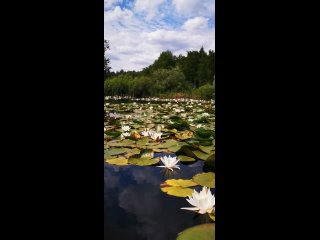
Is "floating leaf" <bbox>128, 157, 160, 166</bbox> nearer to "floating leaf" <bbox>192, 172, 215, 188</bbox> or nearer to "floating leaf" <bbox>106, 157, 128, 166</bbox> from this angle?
"floating leaf" <bbox>106, 157, 128, 166</bbox>

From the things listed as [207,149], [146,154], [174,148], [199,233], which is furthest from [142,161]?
[199,233]

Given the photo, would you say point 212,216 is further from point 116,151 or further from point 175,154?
point 116,151

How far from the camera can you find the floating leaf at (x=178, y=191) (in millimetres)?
938

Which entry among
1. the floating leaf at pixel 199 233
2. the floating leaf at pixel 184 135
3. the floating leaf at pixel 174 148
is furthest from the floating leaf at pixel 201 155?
the floating leaf at pixel 199 233

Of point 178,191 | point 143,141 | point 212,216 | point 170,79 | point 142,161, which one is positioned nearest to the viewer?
point 212,216

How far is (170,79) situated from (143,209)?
55.9 ft

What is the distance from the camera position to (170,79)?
17.6 metres

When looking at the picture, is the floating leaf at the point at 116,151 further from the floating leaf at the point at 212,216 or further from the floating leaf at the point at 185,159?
the floating leaf at the point at 212,216

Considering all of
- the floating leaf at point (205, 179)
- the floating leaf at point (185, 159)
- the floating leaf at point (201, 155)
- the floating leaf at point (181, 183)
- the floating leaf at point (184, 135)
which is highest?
the floating leaf at point (184, 135)

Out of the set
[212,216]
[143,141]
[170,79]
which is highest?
[170,79]

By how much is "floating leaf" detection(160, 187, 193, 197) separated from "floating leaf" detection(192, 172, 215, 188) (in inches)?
3.4

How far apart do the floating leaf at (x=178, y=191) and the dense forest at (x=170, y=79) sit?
29.7ft
